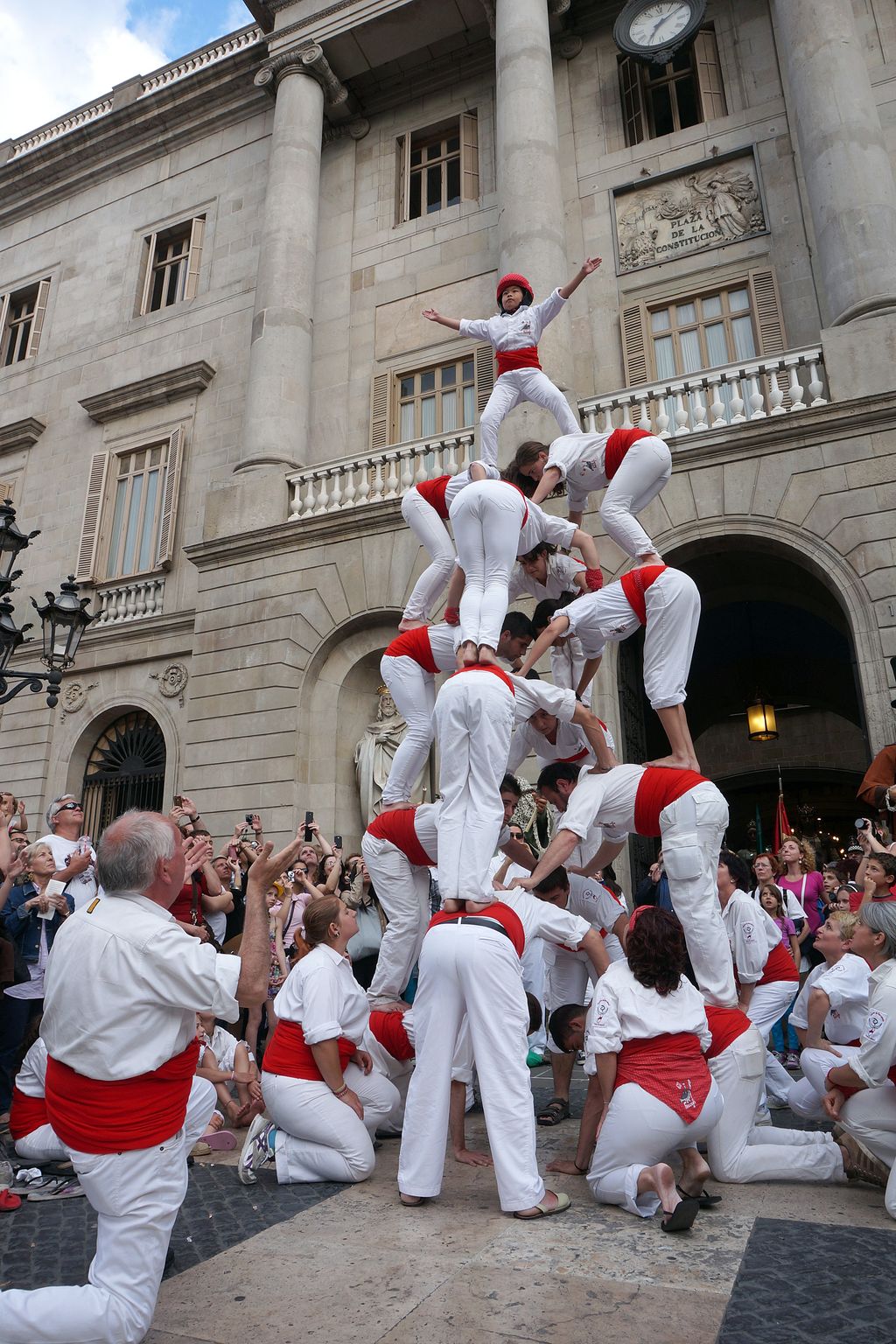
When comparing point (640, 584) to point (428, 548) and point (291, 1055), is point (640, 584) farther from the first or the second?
point (291, 1055)

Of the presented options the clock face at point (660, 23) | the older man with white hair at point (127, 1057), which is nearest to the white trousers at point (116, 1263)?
the older man with white hair at point (127, 1057)

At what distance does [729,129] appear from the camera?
650 inches

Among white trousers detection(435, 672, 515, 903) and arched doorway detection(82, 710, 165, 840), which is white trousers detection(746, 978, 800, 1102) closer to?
white trousers detection(435, 672, 515, 903)

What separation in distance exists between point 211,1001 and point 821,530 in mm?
10984

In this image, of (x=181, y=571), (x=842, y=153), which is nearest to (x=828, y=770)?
(x=842, y=153)

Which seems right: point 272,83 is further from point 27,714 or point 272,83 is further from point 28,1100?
point 28,1100

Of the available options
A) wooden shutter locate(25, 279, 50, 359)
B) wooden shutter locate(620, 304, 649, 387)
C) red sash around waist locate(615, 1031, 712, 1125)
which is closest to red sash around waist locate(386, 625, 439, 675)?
red sash around waist locate(615, 1031, 712, 1125)

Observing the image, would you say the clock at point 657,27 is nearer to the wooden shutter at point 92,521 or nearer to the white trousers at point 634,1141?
the wooden shutter at point 92,521

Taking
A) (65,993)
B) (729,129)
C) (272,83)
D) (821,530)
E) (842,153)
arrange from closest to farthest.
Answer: (65,993)
(821,530)
(842,153)
(729,129)
(272,83)

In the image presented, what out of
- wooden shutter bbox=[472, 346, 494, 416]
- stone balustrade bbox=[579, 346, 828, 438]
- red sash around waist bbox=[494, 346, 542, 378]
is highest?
wooden shutter bbox=[472, 346, 494, 416]

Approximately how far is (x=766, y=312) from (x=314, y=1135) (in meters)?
14.9

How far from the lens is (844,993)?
18.6ft

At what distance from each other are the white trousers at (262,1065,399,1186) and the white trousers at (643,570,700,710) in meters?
3.24

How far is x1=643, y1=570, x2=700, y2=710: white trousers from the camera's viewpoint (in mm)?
6273
